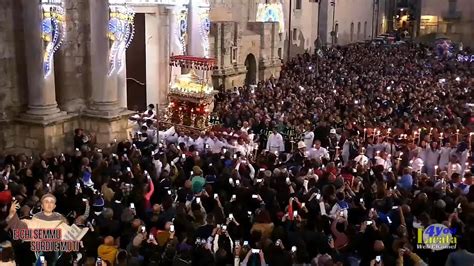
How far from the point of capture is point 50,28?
15539 millimetres

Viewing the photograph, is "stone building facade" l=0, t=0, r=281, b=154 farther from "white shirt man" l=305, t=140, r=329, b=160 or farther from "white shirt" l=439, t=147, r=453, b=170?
"white shirt" l=439, t=147, r=453, b=170

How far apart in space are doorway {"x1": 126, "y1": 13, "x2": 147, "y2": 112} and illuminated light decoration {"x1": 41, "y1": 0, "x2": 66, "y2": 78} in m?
5.18

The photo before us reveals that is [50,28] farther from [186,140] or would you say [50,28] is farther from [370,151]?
[370,151]

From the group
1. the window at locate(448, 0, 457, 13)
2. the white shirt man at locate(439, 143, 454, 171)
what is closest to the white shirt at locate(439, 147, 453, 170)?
the white shirt man at locate(439, 143, 454, 171)

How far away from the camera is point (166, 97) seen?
70.2 feet

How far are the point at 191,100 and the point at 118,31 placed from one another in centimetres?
319

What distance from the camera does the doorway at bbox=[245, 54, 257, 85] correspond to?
96.8 ft

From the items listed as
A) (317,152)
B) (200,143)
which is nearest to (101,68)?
(200,143)

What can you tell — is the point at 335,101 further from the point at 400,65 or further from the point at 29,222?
the point at 29,222

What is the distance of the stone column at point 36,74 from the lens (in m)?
15.3

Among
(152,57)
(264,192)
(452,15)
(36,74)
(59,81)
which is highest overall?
(452,15)

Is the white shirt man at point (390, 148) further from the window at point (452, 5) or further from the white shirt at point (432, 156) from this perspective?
the window at point (452, 5)

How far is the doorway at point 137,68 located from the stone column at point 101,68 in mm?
4353

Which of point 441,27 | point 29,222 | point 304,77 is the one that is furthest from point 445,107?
point 441,27
